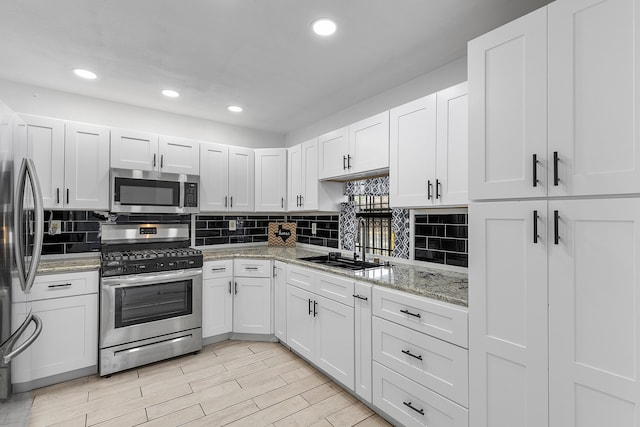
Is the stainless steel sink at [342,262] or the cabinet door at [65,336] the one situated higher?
the stainless steel sink at [342,262]

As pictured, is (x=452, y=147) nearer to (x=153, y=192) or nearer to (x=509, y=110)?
(x=509, y=110)

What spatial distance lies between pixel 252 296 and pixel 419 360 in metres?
1.97

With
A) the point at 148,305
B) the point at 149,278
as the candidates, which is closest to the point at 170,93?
the point at 149,278

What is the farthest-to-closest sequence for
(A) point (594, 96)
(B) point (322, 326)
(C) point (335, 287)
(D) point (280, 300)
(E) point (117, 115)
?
(E) point (117, 115) < (D) point (280, 300) < (B) point (322, 326) < (C) point (335, 287) < (A) point (594, 96)

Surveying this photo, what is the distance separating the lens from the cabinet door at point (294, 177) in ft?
11.5

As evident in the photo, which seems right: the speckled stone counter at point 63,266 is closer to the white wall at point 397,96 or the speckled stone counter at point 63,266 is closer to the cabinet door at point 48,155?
the cabinet door at point 48,155

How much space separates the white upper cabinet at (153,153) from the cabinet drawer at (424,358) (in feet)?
8.50

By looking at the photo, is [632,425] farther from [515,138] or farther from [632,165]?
[515,138]

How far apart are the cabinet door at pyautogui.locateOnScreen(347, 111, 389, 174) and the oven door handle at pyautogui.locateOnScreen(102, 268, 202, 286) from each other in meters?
1.86

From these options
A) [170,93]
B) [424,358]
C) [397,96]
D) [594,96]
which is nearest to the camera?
[594,96]

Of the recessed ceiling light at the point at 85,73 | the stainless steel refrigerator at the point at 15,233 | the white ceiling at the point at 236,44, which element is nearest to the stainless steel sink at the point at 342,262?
the white ceiling at the point at 236,44

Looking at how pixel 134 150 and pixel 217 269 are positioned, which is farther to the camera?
pixel 217 269

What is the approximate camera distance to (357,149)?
8.87ft

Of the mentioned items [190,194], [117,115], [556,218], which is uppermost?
[117,115]
